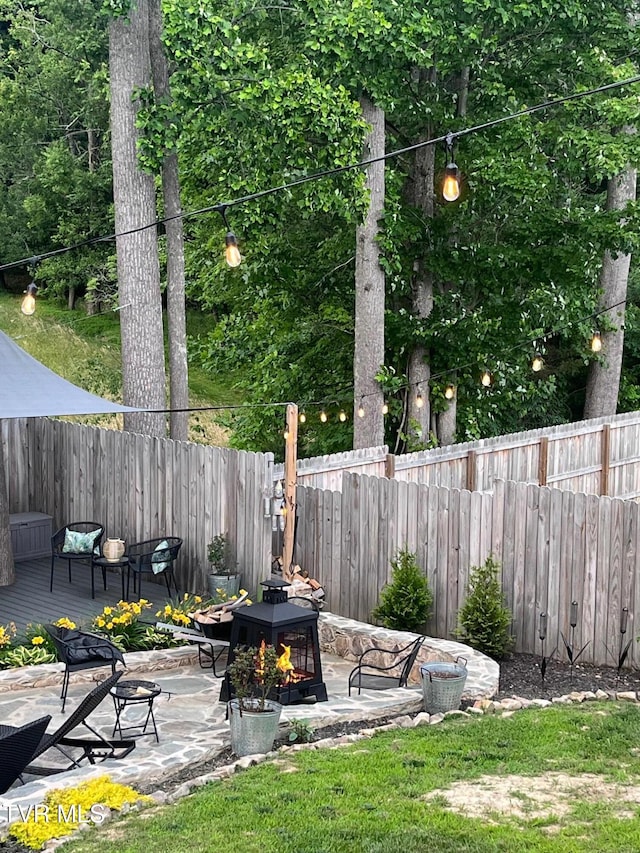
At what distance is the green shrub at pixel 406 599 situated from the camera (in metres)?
10.3

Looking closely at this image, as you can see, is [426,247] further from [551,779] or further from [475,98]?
[551,779]

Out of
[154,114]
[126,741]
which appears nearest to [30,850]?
[126,741]

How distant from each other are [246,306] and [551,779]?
14217 mm

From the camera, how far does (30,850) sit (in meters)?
5.59

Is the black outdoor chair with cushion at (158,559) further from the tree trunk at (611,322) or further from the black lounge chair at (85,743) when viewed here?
the tree trunk at (611,322)

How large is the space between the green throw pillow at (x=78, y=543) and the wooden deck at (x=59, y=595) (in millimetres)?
431

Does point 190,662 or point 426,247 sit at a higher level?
point 426,247

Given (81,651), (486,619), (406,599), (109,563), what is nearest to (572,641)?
(486,619)

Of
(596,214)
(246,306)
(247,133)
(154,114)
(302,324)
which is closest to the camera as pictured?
(154,114)

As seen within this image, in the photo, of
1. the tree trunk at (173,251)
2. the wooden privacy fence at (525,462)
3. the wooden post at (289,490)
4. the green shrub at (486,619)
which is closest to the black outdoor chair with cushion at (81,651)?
the wooden post at (289,490)

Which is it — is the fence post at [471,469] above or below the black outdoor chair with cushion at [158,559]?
above

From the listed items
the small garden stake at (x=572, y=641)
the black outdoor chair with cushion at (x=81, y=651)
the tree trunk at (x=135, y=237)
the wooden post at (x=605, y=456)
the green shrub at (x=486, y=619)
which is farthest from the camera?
the wooden post at (x=605, y=456)

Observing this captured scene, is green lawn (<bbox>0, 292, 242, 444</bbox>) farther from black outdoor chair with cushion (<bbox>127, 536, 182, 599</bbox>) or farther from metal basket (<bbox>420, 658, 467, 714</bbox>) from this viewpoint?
metal basket (<bbox>420, 658, 467, 714</bbox>)

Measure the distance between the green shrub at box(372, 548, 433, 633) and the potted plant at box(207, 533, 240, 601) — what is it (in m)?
1.69
